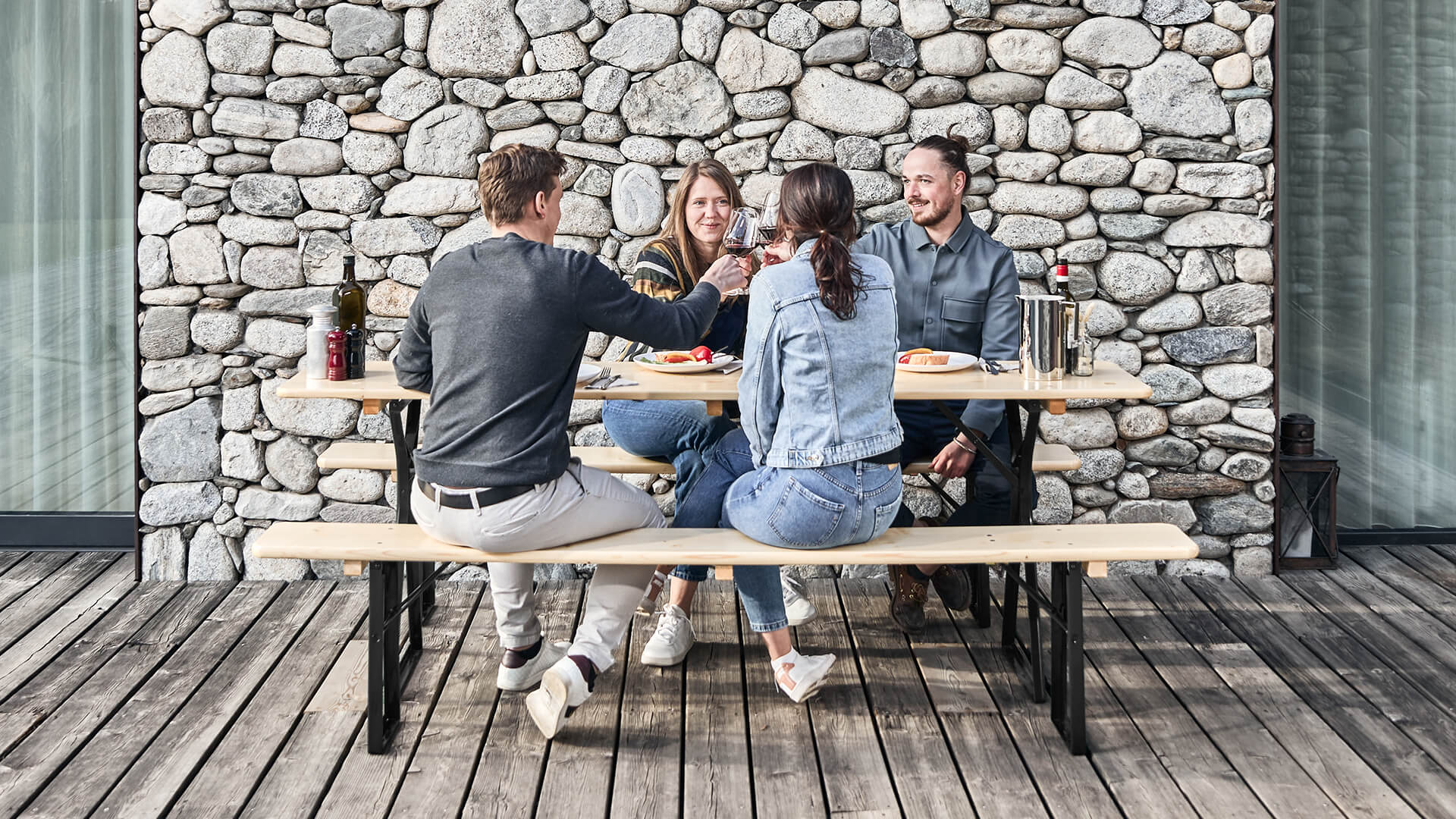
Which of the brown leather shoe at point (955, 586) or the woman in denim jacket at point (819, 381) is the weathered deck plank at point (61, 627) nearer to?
the woman in denim jacket at point (819, 381)

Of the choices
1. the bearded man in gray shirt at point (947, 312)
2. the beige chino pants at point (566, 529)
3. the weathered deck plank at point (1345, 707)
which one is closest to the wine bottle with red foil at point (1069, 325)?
the bearded man in gray shirt at point (947, 312)

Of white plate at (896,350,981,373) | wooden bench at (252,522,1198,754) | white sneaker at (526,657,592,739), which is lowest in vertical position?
white sneaker at (526,657,592,739)

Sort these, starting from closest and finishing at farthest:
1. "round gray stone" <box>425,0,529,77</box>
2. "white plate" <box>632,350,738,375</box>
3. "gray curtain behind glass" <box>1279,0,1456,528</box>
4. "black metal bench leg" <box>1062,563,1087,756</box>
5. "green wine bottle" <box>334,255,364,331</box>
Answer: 1. "black metal bench leg" <box>1062,563,1087,756</box>
2. "white plate" <box>632,350,738,375</box>
3. "green wine bottle" <box>334,255,364,331</box>
4. "round gray stone" <box>425,0,529,77</box>
5. "gray curtain behind glass" <box>1279,0,1456,528</box>

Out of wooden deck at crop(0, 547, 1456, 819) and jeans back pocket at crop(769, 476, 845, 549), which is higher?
jeans back pocket at crop(769, 476, 845, 549)

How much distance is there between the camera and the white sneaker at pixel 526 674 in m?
3.33

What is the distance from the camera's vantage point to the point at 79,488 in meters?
4.70

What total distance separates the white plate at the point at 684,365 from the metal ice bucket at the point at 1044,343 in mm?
830

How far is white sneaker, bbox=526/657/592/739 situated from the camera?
9.53 ft

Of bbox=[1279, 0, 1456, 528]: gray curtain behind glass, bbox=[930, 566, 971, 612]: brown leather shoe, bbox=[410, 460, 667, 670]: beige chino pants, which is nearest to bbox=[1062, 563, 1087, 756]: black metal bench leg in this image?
bbox=[930, 566, 971, 612]: brown leather shoe

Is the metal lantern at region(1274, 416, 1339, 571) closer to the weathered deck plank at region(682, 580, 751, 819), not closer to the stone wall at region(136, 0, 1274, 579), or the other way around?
the stone wall at region(136, 0, 1274, 579)

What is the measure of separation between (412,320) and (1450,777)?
8.73 feet

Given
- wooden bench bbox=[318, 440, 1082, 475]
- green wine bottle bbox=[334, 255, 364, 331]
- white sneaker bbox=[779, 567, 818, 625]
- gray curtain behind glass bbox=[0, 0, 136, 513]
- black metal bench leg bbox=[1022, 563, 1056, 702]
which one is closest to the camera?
black metal bench leg bbox=[1022, 563, 1056, 702]

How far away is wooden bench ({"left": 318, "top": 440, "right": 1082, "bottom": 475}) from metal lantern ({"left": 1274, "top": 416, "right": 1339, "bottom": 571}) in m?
1.09

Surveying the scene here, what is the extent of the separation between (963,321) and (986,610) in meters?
0.92
